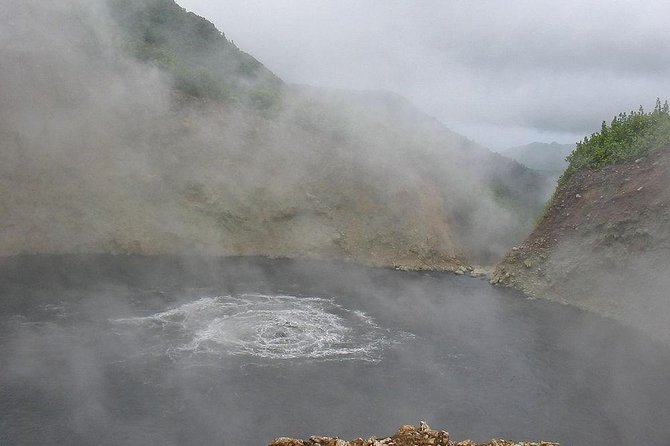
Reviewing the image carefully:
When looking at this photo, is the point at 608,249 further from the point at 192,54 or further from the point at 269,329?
the point at 192,54

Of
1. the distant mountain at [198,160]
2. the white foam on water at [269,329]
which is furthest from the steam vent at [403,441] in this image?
the distant mountain at [198,160]

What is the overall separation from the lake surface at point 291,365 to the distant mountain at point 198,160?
8.84m

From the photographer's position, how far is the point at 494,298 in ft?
150

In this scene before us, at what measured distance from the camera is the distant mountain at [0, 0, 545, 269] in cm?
5081

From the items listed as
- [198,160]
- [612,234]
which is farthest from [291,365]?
[198,160]

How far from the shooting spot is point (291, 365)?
2680cm

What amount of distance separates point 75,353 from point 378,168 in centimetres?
4365

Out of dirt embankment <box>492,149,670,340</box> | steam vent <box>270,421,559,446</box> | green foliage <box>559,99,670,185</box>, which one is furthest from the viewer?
green foliage <box>559,99,670,185</box>

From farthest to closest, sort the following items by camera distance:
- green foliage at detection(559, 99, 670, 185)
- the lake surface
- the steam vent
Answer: green foliage at detection(559, 99, 670, 185) < the lake surface < the steam vent

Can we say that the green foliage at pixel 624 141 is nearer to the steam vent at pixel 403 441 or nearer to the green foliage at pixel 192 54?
the green foliage at pixel 192 54

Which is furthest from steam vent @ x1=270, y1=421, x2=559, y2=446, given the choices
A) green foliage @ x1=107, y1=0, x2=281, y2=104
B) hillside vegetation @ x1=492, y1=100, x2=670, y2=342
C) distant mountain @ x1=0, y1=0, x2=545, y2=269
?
green foliage @ x1=107, y1=0, x2=281, y2=104

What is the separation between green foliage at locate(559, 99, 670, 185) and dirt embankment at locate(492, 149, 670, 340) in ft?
3.36

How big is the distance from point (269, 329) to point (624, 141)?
39.4m

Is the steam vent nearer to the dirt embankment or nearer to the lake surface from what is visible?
the lake surface
